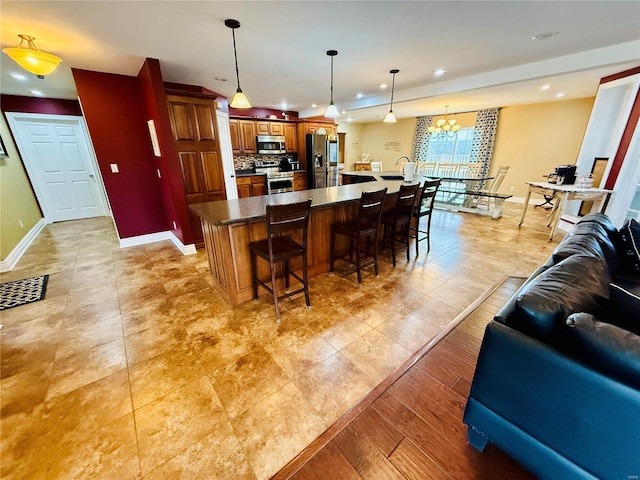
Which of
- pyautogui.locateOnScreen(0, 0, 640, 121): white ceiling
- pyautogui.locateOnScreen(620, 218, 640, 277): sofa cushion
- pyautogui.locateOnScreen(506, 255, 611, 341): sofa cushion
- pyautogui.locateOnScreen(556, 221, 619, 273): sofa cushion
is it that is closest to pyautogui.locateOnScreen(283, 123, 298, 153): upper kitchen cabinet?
pyautogui.locateOnScreen(0, 0, 640, 121): white ceiling

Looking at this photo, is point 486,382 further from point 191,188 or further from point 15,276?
point 15,276

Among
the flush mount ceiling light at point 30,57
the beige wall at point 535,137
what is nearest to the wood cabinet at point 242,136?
the flush mount ceiling light at point 30,57

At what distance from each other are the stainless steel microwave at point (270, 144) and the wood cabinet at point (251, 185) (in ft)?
2.83

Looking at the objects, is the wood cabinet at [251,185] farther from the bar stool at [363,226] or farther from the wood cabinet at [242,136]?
the bar stool at [363,226]

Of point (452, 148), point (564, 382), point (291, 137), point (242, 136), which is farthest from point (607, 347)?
point (452, 148)

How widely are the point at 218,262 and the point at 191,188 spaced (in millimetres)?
1809

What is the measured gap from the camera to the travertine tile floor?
4.17 ft

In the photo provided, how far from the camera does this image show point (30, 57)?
2.23m

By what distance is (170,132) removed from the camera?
3.35 meters

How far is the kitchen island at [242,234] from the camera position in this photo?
225 centimetres

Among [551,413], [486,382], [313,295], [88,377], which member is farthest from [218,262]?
[551,413]

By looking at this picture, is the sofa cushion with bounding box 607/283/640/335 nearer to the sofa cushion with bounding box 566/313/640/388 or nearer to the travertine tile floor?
the sofa cushion with bounding box 566/313/640/388

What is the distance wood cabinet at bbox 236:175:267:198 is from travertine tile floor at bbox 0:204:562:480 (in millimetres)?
2980

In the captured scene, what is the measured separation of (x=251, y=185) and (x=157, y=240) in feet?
8.04
